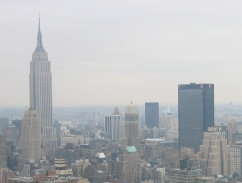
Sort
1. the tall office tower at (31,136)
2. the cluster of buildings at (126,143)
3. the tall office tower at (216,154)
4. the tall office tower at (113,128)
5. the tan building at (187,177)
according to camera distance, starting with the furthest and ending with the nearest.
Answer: the tall office tower at (113,128) → the tall office tower at (31,136) → the tall office tower at (216,154) → the cluster of buildings at (126,143) → the tan building at (187,177)

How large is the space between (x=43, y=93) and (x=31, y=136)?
6.81 ft

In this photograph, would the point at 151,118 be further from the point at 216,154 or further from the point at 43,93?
the point at 43,93

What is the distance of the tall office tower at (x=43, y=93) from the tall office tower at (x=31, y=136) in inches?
10.8

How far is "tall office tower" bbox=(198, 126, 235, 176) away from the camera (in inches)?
786

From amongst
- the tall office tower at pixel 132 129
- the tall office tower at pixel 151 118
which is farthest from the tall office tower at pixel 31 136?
the tall office tower at pixel 151 118

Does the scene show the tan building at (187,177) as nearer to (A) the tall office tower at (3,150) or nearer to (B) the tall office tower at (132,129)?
(A) the tall office tower at (3,150)

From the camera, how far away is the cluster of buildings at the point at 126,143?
18.2 metres

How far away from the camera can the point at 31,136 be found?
23.4m

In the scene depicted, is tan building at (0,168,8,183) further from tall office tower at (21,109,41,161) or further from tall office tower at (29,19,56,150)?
tall office tower at (29,19,56,150)

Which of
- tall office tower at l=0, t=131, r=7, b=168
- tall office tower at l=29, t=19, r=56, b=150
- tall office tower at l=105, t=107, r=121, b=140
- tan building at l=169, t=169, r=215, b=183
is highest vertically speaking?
tall office tower at l=29, t=19, r=56, b=150

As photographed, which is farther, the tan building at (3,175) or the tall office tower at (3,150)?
the tall office tower at (3,150)

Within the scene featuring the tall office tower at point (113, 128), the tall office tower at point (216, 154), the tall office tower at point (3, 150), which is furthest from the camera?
the tall office tower at point (113, 128)

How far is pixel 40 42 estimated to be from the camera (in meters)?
→ 18.8

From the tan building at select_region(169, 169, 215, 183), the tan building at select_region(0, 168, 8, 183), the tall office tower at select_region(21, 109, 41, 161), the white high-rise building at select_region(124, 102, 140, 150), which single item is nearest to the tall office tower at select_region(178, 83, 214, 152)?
the white high-rise building at select_region(124, 102, 140, 150)
